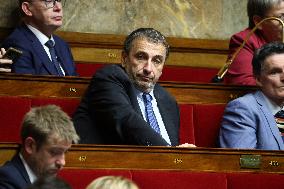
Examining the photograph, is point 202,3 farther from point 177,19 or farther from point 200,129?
point 200,129

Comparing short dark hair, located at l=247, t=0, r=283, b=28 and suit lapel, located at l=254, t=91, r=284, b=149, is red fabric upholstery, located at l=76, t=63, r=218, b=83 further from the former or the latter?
suit lapel, located at l=254, t=91, r=284, b=149

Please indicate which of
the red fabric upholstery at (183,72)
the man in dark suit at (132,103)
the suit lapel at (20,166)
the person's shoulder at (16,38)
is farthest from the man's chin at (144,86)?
the red fabric upholstery at (183,72)

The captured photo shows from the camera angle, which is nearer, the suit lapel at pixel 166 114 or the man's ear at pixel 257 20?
the suit lapel at pixel 166 114

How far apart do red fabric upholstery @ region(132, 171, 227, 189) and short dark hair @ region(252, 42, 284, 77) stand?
386mm

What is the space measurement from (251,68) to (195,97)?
188 millimetres

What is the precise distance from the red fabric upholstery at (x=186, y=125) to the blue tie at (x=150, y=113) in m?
0.10

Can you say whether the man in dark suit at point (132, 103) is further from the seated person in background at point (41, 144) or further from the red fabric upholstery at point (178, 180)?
the seated person in background at point (41, 144)

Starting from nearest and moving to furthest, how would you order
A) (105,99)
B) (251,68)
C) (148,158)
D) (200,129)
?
(148,158)
(105,99)
(200,129)
(251,68)

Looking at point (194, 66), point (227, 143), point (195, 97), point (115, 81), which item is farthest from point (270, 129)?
point (194, 66)

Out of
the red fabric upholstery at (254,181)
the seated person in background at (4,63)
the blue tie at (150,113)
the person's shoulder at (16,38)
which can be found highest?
the person's shoulder at (16,38)

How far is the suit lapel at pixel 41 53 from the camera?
6.11ft

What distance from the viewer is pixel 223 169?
1451 mm

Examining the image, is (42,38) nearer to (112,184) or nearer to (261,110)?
(261,110)

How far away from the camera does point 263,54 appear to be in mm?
1758
